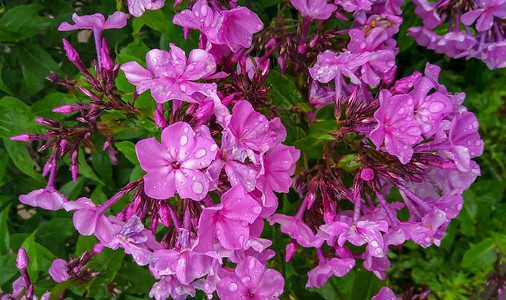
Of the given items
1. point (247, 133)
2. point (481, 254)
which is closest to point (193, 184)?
point (247, 133)

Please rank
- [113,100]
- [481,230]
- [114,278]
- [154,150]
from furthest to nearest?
[481,230] → [114,278] → [113,100] → [154,150]

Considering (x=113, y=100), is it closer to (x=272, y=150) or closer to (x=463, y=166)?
(x=272, y=150)

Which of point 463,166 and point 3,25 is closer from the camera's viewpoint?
point 463,166

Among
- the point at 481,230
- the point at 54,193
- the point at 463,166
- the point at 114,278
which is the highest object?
the point at 463,166

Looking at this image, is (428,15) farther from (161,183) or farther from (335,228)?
(161,183)

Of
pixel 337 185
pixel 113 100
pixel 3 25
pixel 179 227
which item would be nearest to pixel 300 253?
pixel 337 185
